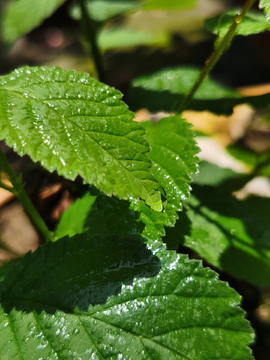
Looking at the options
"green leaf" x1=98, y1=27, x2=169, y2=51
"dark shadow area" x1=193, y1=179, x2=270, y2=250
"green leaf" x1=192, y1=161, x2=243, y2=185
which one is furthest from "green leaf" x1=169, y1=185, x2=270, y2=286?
"green leaf" x1=98, y1=27, x2=169, y2=51

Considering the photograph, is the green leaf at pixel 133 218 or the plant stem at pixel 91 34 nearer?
the green leaf at pixel 133 218

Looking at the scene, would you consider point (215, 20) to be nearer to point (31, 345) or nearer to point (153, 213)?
point (153, 213)

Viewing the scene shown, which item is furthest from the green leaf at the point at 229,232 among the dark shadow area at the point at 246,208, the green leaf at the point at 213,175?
the green leaf at the point at 213,175

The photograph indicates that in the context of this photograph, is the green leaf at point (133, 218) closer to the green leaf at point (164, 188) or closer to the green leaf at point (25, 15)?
the green leaf at point (164, 188)

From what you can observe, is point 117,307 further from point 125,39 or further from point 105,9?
point 125,39

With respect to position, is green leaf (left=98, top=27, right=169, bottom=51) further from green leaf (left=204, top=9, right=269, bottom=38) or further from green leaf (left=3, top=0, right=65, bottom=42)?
green leaf (left=204, top=9, right=269, bottom=38)

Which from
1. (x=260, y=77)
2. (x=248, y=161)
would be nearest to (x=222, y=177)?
(x=248, y=161)
